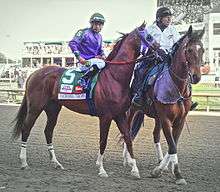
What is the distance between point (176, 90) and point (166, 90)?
0.44 ft

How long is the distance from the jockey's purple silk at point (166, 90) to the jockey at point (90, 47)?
0.93 metres

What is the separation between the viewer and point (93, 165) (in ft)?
21.0

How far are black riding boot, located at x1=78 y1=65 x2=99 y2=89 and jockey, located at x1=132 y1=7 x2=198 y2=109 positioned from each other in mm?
728

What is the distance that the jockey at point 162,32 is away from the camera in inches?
235

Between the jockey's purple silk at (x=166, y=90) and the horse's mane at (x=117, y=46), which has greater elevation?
the horse's mane at (x=117, y=46)

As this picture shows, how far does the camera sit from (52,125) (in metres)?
6.73

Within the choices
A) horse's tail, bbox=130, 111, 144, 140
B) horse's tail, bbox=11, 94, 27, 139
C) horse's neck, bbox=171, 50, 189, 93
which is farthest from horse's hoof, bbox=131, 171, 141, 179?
horse's tail, bbox=11, 94, 27, 139

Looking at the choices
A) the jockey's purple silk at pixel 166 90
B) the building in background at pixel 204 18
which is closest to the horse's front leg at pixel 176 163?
the jockey's purple silk at pixel 166 90

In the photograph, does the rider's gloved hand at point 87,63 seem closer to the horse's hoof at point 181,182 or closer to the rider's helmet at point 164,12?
Answer: the rider's helmet at point 164,12

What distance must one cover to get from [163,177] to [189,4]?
127 feet

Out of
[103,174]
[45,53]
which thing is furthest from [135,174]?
[45,53]

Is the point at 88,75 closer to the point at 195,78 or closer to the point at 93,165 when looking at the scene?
the point at 93,165

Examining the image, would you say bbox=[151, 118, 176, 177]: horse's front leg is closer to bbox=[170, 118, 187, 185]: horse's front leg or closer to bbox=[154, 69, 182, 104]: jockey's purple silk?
bbox=[170, 118, 187, 185]: horse's front leg

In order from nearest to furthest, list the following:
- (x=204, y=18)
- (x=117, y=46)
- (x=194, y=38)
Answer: (x=194, y=38), (x=117, y=46), (x=204, y=18)
